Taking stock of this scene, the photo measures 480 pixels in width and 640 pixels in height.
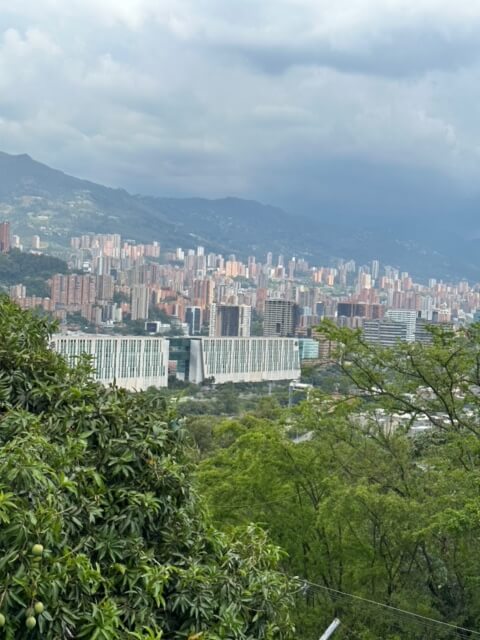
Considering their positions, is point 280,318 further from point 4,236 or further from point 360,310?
point 4,236

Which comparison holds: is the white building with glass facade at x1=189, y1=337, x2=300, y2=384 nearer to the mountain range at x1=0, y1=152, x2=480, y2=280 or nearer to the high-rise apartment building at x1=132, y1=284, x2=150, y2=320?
the high-rise apartment building at x1=132, y1=284, x2=150, y2=320

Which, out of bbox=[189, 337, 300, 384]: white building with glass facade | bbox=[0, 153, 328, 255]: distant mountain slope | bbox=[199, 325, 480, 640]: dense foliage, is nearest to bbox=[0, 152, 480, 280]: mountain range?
bbox=[0, 153, 328, 255]: distant mountain slope

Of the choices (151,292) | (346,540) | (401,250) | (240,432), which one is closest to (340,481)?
(346,540)

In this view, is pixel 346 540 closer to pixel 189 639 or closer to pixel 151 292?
pixel 189 639

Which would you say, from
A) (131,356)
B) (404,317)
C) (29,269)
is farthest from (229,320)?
(131,356)

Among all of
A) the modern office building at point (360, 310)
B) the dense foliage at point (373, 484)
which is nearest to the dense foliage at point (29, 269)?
the modern office building at point (360, 310)

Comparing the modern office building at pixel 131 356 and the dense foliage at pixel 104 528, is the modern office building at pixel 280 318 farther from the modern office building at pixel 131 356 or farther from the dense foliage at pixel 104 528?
the dense foliage at pixel 104 528

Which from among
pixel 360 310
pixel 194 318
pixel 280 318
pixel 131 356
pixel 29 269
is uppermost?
pixel 29 269
